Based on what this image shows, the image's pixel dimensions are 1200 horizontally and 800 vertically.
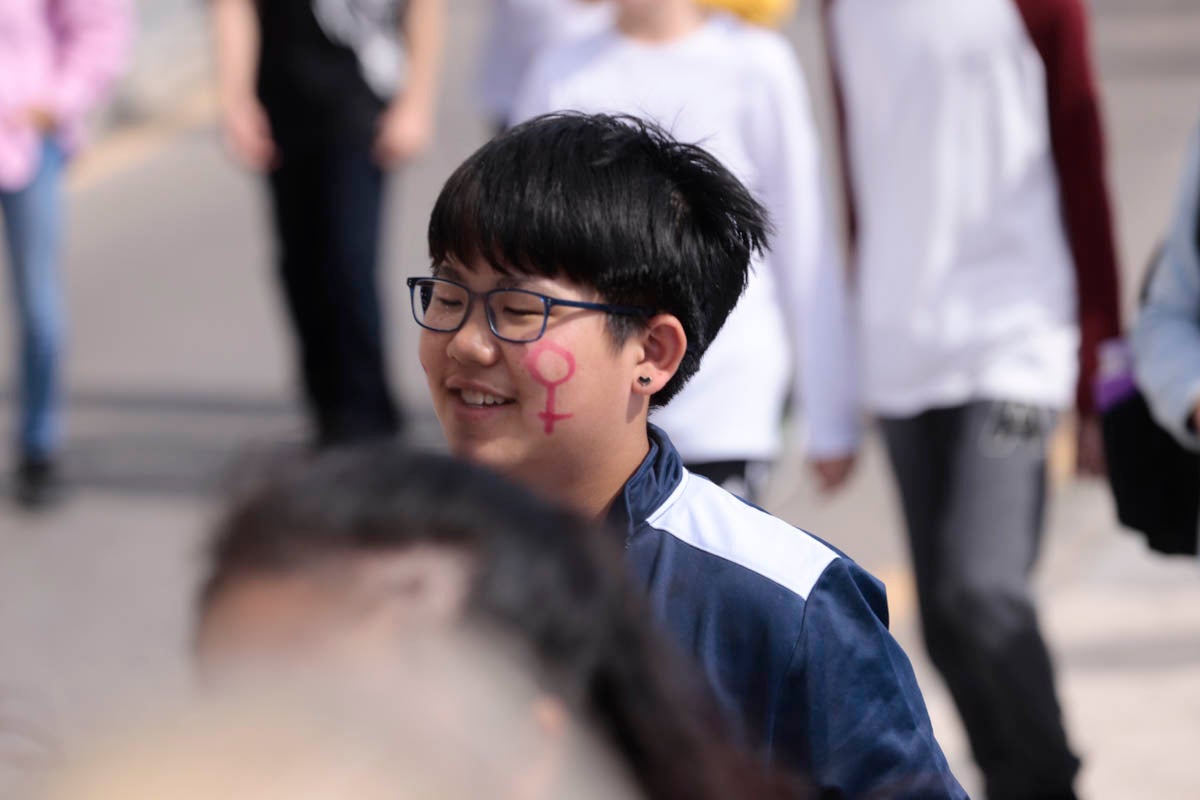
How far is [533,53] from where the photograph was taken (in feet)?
16.4

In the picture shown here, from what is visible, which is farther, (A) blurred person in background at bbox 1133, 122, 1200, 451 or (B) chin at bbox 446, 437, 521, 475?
(A) blurred person in background at bbox 1133, 122, 1200, 451

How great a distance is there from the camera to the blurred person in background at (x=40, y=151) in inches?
207

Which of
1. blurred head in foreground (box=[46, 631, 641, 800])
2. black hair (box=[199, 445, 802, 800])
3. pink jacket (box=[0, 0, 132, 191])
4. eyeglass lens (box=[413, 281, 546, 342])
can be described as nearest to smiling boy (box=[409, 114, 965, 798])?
eyeglass lens (box=[413, 281, 546, 342])

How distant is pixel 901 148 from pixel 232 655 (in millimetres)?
2573

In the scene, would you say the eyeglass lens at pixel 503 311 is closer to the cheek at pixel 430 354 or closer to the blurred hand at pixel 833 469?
the cheek at pixel 430 354

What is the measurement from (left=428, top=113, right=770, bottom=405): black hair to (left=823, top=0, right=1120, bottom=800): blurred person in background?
Answer: 128cm

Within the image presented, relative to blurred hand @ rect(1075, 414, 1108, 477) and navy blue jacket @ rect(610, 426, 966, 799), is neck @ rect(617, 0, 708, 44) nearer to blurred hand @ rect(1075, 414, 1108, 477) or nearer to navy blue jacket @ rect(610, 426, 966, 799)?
blurred hand @ rect(1075, 414, 1108, 477)

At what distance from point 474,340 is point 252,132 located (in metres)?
3.46

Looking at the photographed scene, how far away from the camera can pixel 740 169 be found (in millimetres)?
3115

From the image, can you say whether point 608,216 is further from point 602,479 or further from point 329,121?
point 329,121

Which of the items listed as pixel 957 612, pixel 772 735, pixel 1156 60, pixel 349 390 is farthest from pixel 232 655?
pixel 1156 60

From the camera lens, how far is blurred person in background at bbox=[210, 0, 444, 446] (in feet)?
16.9

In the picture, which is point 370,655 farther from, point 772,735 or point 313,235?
point 313,235

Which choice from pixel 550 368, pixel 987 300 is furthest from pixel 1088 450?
pixel 550 368
